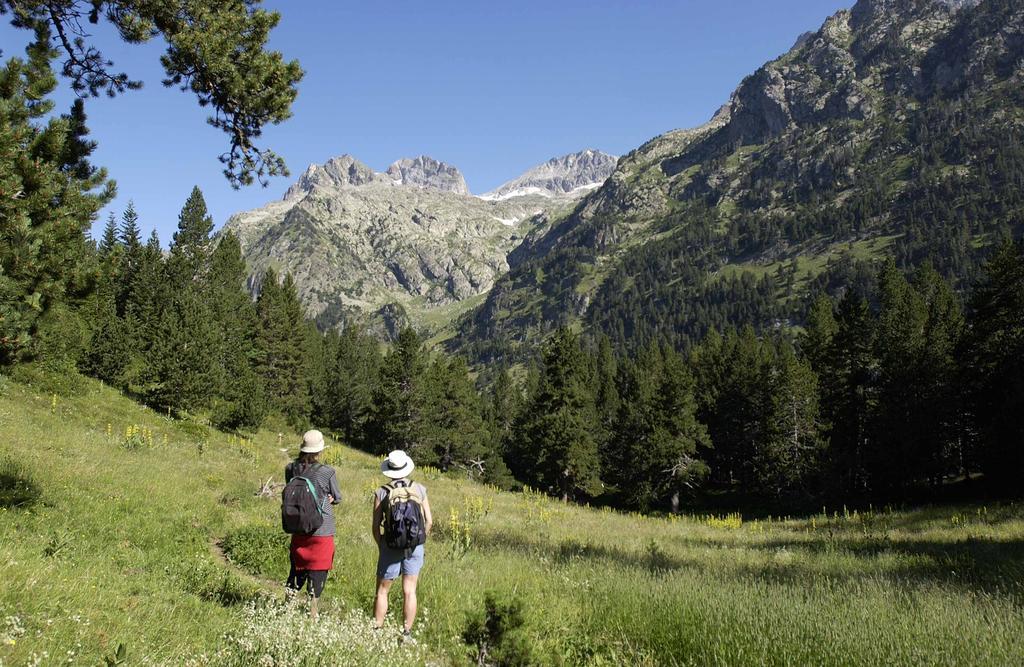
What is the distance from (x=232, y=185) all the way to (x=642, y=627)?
7984 mm

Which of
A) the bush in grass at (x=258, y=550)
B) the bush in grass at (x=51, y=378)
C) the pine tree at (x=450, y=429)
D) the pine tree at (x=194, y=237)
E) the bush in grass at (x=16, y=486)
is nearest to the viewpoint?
the bush in grass at (x=16, y=486)

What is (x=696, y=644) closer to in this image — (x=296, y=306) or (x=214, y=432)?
(x=214, y=432)

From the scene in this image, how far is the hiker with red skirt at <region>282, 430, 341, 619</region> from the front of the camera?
6246 mm

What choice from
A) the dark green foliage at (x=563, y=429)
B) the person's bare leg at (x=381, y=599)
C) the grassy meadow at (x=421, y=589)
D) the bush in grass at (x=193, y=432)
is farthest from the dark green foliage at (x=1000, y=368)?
the bush in grass at (x=193, y=432)

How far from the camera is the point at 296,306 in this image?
5906 cm

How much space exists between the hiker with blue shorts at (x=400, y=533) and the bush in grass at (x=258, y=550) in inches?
143

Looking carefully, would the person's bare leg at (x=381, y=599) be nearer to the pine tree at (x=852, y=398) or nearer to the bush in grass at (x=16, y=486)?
the bush in grass at (x=16, y=486)

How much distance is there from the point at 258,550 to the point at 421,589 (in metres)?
3.65

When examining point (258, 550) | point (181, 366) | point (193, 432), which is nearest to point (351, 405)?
point (181, 366)

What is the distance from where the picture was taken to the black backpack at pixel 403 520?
6355 mm

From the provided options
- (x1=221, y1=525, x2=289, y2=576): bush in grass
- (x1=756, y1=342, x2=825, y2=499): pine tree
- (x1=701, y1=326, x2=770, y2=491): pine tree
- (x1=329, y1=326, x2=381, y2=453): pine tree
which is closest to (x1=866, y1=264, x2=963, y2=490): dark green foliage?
(x1=756, y1=342, x2=825, y2=499): pine tree

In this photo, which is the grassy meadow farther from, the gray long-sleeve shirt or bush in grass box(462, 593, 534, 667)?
the gray long-sleeve shirt

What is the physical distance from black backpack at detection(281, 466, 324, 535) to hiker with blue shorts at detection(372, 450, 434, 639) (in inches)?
27.1

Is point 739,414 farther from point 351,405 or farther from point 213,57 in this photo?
point 213,57
